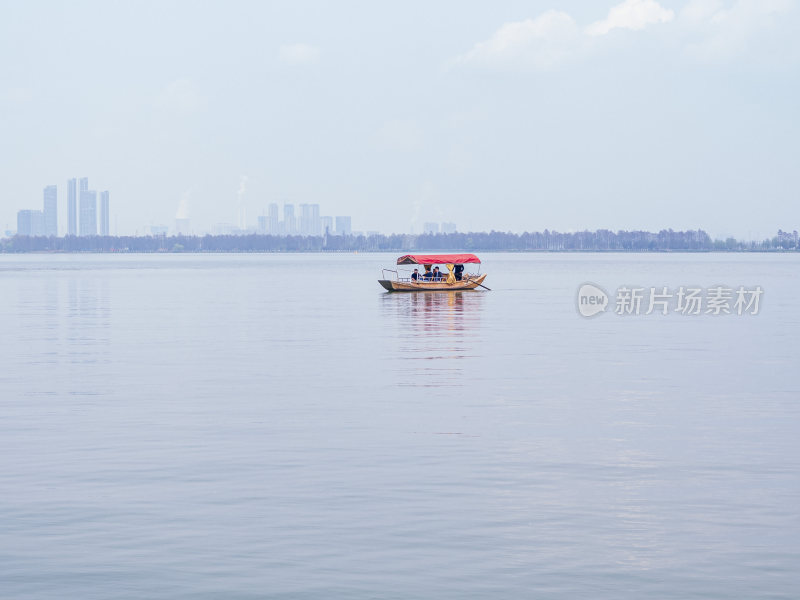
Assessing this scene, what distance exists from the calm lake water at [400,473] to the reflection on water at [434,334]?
0.34 metres

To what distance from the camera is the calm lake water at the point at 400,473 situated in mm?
15695

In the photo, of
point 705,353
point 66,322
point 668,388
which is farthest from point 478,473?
point 66,322

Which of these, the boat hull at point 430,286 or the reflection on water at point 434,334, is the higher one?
the boat hull at point 430,286

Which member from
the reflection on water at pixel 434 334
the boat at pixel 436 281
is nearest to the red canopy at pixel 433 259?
the boat at pixel 436 281

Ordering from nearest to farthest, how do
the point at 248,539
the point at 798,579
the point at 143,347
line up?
the point at 798,579 < the point at 248,539 < the point at 143,347

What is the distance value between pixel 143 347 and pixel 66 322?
2008 centimetres

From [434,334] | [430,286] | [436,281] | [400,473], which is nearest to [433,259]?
[436,281]

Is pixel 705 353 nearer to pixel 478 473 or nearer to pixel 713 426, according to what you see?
pixel 713 426

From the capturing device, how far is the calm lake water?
618 inches

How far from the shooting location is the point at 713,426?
1112 inches

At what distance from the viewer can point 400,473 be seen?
22.1m

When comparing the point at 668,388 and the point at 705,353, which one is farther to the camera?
the point at 705,353

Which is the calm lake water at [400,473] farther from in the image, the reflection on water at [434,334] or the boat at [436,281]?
the boat at [436,281]

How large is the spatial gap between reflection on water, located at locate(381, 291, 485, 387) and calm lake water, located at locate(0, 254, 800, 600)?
34 centimetres
